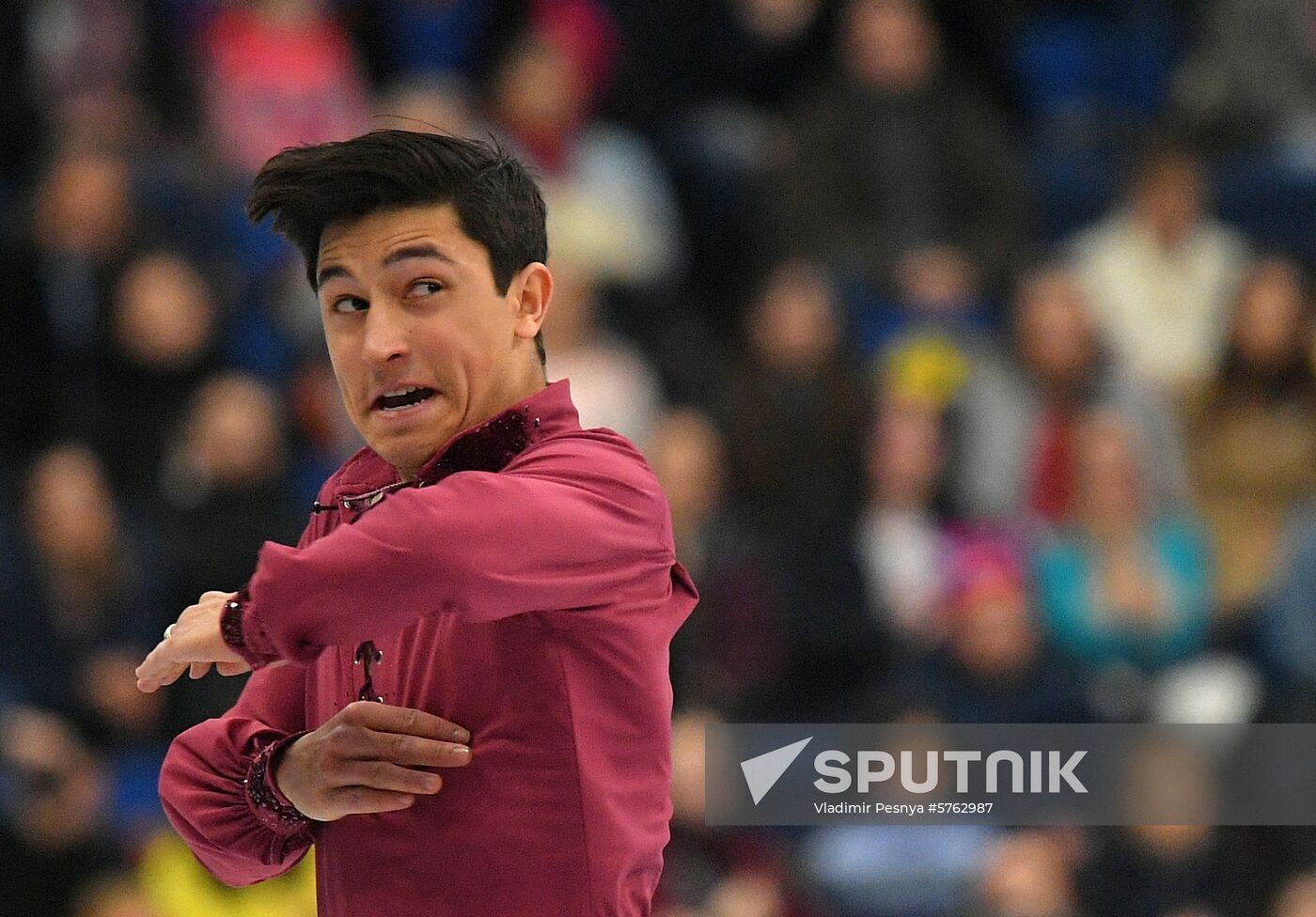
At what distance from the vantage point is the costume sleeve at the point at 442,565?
184 cm

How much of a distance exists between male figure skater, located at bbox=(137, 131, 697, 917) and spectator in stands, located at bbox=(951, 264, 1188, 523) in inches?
144

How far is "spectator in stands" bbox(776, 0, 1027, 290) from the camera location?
6.23m

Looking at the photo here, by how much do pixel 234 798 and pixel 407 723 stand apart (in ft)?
1.02

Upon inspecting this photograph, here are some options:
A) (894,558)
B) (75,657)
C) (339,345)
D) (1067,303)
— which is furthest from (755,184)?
(339,345)

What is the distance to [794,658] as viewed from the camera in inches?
198

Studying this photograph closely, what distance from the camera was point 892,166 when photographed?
6.30 meters

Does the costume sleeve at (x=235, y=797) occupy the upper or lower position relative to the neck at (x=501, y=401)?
lower

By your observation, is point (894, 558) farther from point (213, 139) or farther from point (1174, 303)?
point (213, 139)

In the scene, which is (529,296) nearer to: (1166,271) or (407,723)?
(407,723)

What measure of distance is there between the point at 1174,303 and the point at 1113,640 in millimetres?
A: 1314

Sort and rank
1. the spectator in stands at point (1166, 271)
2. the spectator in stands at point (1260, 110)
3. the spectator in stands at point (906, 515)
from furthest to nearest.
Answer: the spectator in stands at point (1260, 110) → the spectator in stands at point (1166, 271) → the spectator in stands at point (906, 515)

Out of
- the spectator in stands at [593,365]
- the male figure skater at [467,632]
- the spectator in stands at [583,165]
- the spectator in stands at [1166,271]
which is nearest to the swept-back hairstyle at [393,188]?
the male figure skater at [467,632]

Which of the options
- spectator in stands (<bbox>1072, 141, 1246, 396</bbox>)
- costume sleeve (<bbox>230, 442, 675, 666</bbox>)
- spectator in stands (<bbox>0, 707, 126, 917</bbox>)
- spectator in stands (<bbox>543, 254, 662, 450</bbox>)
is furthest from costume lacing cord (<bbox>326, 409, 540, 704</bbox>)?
spectator in stands (<bbox>1072, 141, 1246, 396</bbox>)

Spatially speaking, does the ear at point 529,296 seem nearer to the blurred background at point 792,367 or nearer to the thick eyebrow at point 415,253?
the thick eyebrow at point 415,253
